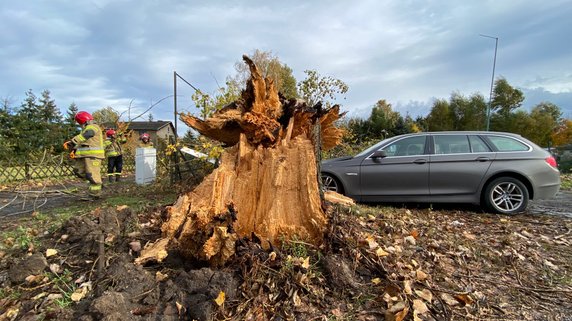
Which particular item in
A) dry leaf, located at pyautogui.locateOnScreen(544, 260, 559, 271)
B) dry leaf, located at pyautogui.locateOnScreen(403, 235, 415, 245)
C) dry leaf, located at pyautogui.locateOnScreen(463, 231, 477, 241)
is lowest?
dry leaf, located at pyautogui.locateOnScreen(544, 260, 559, 271)

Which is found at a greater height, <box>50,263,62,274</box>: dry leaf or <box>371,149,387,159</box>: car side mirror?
<box>371,149,387,159</box>: car side mirror

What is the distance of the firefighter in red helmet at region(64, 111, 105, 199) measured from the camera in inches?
261

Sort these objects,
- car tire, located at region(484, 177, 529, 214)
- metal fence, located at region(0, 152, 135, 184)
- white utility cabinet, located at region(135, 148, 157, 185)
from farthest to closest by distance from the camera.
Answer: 1. white utility cabinet, located at region(135, 148, 157, 185)
2. car tire, located at region(484, 177, 529, 214)
3. metal fence, located at region(0, 152, 135, 184)

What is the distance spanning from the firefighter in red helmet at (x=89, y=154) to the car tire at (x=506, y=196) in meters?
7.57

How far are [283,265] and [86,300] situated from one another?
137 cm

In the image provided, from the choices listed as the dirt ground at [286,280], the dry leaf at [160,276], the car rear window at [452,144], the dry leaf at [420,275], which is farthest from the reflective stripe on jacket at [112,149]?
the dry leaf at [420,275]

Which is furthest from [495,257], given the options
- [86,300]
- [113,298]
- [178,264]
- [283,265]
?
[86,300]

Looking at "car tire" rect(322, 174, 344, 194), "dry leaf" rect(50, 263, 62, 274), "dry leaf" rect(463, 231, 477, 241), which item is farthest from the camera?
"car tire" rect(322, 174, 344, 194)

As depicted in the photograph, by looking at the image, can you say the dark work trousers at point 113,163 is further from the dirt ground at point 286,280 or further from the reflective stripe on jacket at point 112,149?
the dirt ground at point 286,280

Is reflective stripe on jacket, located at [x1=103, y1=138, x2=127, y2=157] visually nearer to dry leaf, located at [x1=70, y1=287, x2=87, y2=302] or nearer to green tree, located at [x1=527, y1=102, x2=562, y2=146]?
dry leaf, located at [x1=70, y1=287, x2=87, y2=302]

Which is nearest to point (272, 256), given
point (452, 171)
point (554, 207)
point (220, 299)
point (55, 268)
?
point (220, 299)

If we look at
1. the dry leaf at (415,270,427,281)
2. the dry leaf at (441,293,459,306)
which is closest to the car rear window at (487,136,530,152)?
the dry leaf at (415,270,427,281)

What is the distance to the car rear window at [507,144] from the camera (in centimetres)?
593

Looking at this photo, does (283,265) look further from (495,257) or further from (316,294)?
(495,257)
